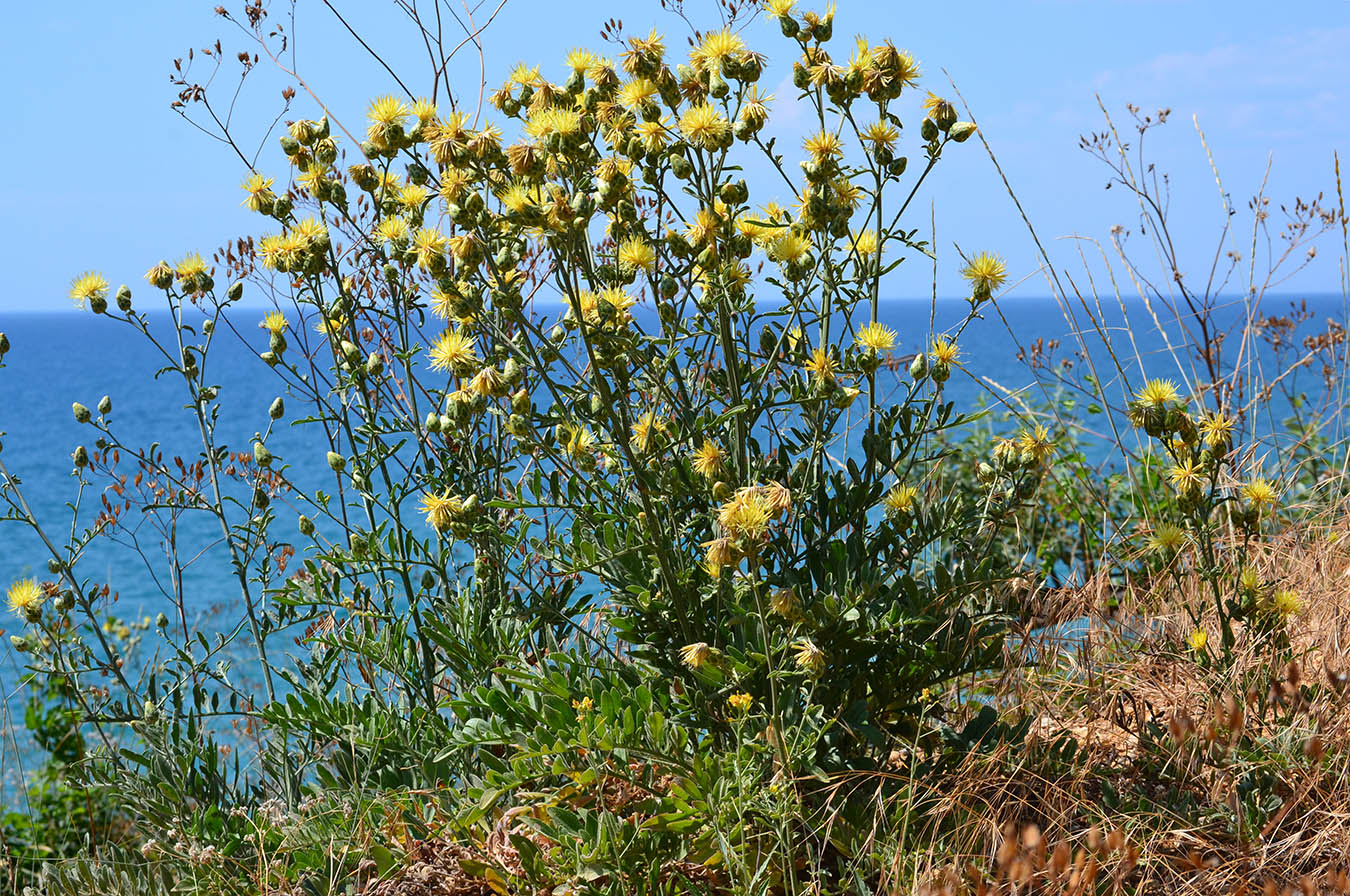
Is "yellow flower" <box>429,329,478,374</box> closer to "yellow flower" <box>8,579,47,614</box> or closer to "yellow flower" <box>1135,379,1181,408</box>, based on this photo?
"yellow flower" <box>8,579,47,614</box>

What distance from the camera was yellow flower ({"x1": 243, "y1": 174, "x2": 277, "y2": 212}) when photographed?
6.25 ft

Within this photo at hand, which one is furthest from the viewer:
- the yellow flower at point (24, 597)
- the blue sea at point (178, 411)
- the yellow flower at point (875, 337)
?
the blue sea at point (178, 411)

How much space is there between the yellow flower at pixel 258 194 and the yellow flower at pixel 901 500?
115 centimetres

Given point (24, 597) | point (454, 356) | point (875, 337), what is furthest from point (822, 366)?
point (24, 597)

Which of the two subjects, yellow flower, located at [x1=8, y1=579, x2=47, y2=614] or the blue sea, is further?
the blue sea

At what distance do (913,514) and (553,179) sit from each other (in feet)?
2.49

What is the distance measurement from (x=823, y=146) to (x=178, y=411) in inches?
1089

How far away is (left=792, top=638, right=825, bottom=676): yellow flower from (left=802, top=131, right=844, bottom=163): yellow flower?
26.3 inches

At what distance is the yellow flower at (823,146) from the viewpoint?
1.55 m

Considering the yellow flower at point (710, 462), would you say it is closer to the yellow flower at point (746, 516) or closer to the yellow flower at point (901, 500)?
the yellow flower at point (746, 516)

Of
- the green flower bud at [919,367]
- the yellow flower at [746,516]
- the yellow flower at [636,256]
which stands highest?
the yellow flower at [636,256]

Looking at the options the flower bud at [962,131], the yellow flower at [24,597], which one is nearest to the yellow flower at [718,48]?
the flower bud at [962,131]

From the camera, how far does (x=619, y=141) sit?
1.58 metres

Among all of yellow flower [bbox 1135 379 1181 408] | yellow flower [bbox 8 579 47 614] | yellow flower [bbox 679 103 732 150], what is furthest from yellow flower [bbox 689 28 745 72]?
yellow flower [bbox 8 579 47 614]
